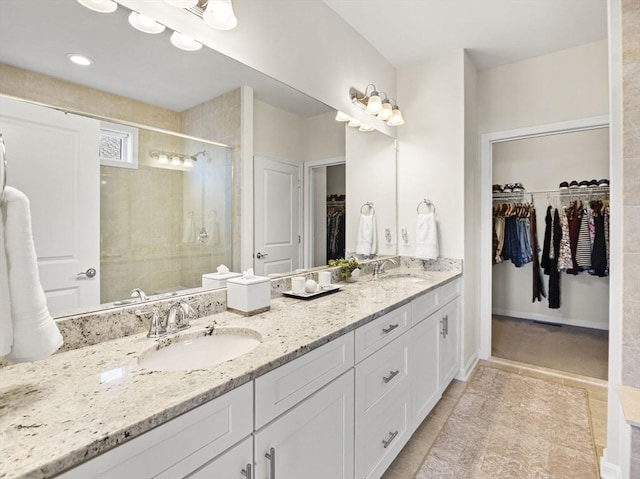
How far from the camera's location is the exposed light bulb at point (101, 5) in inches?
44.7

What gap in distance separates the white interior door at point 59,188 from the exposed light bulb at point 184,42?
0.51 m

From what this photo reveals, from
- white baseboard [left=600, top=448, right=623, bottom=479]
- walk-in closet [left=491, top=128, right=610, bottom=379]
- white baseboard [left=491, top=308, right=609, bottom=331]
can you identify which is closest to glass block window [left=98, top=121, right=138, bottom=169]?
white baseboard [left=600, top=448, right=623, bottom=479]

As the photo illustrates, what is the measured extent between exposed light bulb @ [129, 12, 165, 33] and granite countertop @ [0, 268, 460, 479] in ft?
3.79

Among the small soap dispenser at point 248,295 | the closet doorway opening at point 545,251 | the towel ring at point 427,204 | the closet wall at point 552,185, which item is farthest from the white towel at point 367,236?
the closet wall at point 552,185

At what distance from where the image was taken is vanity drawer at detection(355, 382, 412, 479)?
142 cm

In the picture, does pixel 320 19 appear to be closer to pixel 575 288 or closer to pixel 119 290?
pixel 119 290

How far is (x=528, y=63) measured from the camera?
2.94 meters

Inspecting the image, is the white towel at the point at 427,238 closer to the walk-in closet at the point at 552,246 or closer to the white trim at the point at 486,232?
the white trim at the point at 486,232

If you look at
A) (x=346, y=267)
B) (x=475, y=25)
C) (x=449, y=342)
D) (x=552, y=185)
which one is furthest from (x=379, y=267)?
(x=552, y=185)

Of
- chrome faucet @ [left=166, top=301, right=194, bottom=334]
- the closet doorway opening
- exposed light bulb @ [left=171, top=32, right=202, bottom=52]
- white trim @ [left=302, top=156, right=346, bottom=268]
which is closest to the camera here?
chrome faucet @ [left=166, top=301, right=194, bottom=334]

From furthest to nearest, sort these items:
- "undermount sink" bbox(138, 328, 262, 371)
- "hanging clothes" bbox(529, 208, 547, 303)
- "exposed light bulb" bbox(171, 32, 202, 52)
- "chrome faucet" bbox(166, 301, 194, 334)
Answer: "hanging clothes" bbox(529, 208, 547, 303) → "exposed light bulb" bbox(171, 32, 202, 52) → "chrome faucet" bbox(166, 301, 194, 334) → "undermount sink" bbox(138, 328, 262, 371)

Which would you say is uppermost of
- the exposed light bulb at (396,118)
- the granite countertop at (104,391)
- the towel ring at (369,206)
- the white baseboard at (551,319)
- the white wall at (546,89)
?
the white wall at (546,89)

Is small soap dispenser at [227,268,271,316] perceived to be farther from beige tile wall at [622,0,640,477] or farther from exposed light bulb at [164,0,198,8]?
beige tile wall at [622,0,640,477]

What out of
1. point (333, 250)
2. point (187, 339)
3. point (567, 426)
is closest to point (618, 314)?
point (567, 426)
